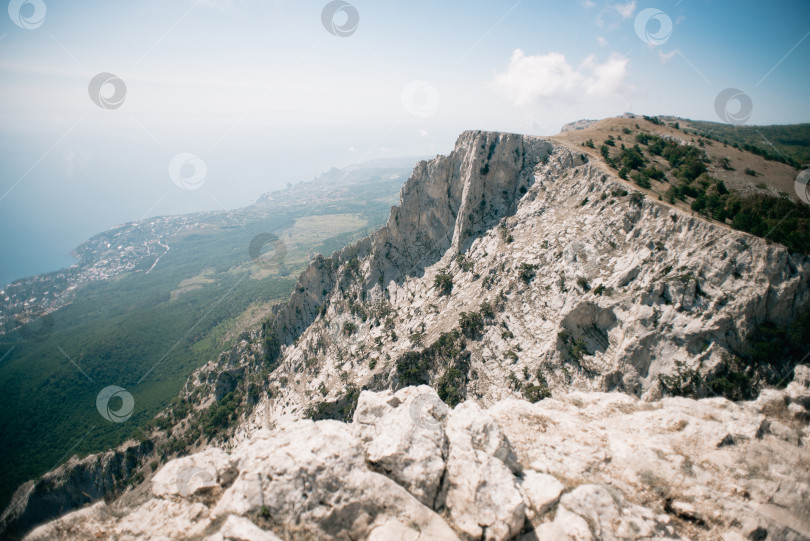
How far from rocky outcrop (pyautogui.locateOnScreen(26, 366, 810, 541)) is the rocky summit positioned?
92 millimetres

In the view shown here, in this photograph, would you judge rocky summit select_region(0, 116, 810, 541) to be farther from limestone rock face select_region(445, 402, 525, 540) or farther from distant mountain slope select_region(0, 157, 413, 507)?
distant mountain slope select_region(0, 157, 413, 507)

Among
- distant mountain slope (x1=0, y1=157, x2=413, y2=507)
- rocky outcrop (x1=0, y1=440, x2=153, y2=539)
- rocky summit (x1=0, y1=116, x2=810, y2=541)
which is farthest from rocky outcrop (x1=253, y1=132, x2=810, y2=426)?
distant mountain slope (x1=0, y1=157, x2=413, y2=507)

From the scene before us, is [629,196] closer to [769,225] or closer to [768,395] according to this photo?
[769,225]

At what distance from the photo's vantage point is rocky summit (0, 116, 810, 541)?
14016mm

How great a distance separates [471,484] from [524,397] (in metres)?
23.8

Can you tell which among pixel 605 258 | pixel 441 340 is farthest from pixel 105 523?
pixel 605 258

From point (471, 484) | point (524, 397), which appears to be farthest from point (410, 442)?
point (524, 397)

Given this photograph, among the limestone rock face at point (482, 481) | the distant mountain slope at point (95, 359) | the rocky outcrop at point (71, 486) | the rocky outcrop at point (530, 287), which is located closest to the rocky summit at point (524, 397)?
the limestone rock face at point (482, 481)

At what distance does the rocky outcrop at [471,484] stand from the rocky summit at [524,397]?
92mm

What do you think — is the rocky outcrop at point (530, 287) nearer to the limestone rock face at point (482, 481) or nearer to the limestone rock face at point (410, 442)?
the limestone rock face at point (482, 481)

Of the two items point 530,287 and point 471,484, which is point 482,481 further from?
point 530,287

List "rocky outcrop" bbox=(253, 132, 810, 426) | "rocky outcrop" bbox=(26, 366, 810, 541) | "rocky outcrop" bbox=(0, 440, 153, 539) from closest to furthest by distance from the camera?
1. "rocky outcrop" bbox=(26, 366, 810, 541)
2. "rocky outcrop" bbox=(253, 132, 810, 426)
3. "rocky outcrop" bbox=(0, 440, 153, 539)

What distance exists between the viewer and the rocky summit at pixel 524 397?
46.0 feet

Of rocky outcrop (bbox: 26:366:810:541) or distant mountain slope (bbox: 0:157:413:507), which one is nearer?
rocky outcrop (bbox: 26:366:810:541)
